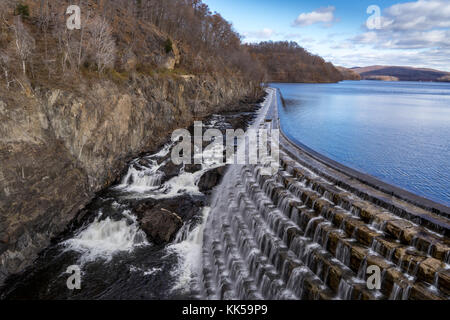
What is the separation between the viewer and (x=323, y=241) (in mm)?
11305

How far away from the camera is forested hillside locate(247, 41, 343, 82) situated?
15750 cm

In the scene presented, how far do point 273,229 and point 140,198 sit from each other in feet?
30.5

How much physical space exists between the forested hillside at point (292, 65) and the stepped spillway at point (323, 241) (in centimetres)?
13823

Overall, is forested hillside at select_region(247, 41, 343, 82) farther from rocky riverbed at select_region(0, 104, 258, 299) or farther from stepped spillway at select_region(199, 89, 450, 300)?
stepped spillway at select_region(199, 89, 450, 300)

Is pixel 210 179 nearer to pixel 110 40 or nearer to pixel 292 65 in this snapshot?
pixel 110 40

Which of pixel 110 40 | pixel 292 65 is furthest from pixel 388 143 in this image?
pixel 292 65

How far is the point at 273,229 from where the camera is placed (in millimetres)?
13625

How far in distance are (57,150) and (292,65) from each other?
16146 centimetres

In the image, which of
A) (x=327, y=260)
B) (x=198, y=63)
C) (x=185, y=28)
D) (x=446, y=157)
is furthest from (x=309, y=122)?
(x=185, y=28)

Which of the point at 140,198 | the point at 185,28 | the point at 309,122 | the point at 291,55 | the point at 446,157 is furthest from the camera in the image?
the point at 291,55

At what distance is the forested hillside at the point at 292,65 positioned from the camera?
517 feet

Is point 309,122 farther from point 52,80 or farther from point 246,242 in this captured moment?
point 52,80

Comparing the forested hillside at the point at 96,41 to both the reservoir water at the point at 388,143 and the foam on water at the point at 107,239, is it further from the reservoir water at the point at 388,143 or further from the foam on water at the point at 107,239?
the reservoir water at the point at 388,143

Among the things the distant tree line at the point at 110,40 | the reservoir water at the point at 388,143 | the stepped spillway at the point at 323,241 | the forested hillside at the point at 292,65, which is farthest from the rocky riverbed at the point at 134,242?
the forested hillside at the point at 292,65
